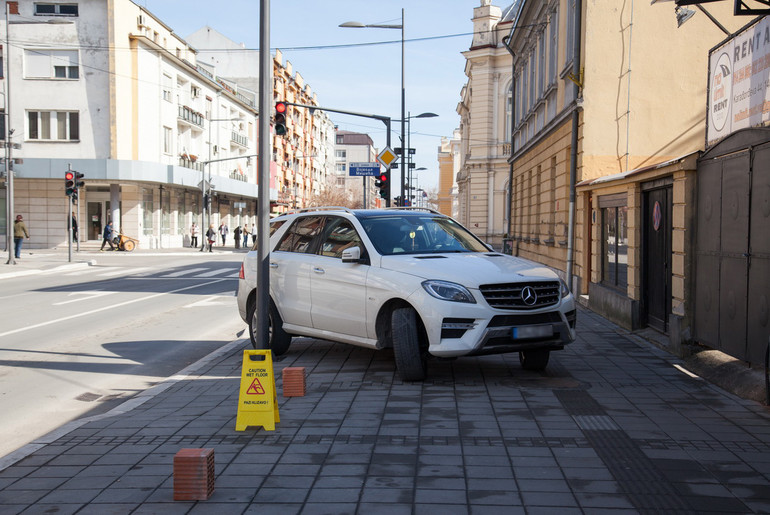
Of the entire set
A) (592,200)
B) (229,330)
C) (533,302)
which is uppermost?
(592,200)

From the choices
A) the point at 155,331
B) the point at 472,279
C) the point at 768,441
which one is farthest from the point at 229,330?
the point at 768,441

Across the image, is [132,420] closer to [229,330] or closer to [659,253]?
[229,330]

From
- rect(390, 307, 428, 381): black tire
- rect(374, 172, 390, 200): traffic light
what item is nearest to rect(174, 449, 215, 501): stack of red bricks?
rect(390, 307, 428, 381): black tire

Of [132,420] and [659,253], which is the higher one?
[659,253]

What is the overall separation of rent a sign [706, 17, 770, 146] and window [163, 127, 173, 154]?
4145cm

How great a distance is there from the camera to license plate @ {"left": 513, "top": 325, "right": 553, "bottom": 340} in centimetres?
692

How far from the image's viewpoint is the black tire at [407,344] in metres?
7.13

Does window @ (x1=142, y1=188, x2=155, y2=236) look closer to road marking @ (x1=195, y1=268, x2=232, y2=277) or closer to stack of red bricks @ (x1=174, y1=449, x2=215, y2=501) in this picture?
road marking @ (x1=195, y1=268, x2=232, y2=277)

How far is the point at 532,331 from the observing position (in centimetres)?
702

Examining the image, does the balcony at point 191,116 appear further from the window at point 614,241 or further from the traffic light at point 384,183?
the window at point 614,241

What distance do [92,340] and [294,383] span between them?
556 centimetres

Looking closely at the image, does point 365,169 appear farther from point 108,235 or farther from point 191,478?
point 191,478

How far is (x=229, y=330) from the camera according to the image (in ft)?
40.4

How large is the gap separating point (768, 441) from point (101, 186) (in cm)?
4345
